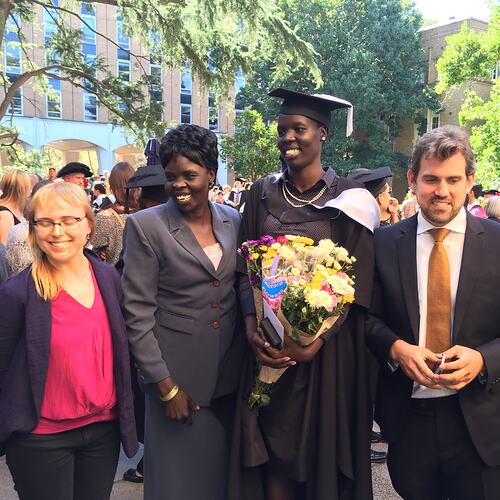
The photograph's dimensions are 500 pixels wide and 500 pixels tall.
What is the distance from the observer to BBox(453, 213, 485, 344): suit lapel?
202 cm

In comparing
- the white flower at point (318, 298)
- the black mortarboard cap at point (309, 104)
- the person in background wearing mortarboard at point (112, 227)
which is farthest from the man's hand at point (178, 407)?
the person in background wearing mortarboard at point (112, 227)

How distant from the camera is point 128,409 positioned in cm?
225

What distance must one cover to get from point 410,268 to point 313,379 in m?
0.66

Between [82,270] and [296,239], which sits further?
[82,270]

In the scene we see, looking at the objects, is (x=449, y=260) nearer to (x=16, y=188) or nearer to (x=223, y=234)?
(x=223, y=234)

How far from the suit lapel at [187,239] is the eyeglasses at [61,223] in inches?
16.6

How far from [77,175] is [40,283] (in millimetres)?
3481

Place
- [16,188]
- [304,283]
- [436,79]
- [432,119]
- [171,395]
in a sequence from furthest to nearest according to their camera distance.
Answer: [436,79] < [432,119] < [16,188] < [171,395] < [304,283]

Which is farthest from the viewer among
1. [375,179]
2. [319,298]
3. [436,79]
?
[436,79]

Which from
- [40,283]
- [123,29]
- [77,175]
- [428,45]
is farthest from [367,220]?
[428,45]

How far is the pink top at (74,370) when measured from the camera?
207 centimetres

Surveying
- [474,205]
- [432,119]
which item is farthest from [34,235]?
[432,119]

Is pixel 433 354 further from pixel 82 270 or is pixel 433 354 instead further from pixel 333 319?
pixel 82 270

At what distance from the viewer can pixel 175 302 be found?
7.63 feet
